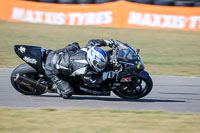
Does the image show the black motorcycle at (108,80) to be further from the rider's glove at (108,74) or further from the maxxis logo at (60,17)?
Result: the maxxis logo at (60,17)

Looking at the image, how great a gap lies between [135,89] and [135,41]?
905 cm

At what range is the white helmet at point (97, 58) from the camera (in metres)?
6.55

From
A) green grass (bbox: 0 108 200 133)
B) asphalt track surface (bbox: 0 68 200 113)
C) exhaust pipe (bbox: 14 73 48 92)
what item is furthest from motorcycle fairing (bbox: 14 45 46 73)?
green grass (bbox: 0 108 200 133)

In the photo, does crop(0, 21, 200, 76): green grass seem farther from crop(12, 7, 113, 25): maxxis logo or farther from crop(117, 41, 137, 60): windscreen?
crop(117, 41, 137, 60): windscreen

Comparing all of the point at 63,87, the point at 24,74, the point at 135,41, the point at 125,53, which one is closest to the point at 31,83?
the point at 24,74

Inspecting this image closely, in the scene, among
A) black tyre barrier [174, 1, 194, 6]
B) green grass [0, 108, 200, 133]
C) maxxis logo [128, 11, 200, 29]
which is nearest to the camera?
green grass [0, 108, 200, 133]

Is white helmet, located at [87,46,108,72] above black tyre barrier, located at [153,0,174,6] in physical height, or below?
below

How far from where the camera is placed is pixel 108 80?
22.8 feet

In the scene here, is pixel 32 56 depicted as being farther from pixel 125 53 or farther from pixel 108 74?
pixel 125 53

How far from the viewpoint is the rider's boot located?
680cm

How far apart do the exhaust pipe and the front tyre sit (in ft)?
5.04

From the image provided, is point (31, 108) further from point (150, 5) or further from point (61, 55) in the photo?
point (150, 5)

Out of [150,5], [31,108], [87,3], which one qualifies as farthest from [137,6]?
[31,108]

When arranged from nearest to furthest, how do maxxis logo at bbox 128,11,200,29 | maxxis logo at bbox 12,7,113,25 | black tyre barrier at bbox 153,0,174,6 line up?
maxxis logo at bbox 128,11,200,29, black tyre barrier at bbox 153,0,174,6, maxxis logo at bbox 12,7,113,25
